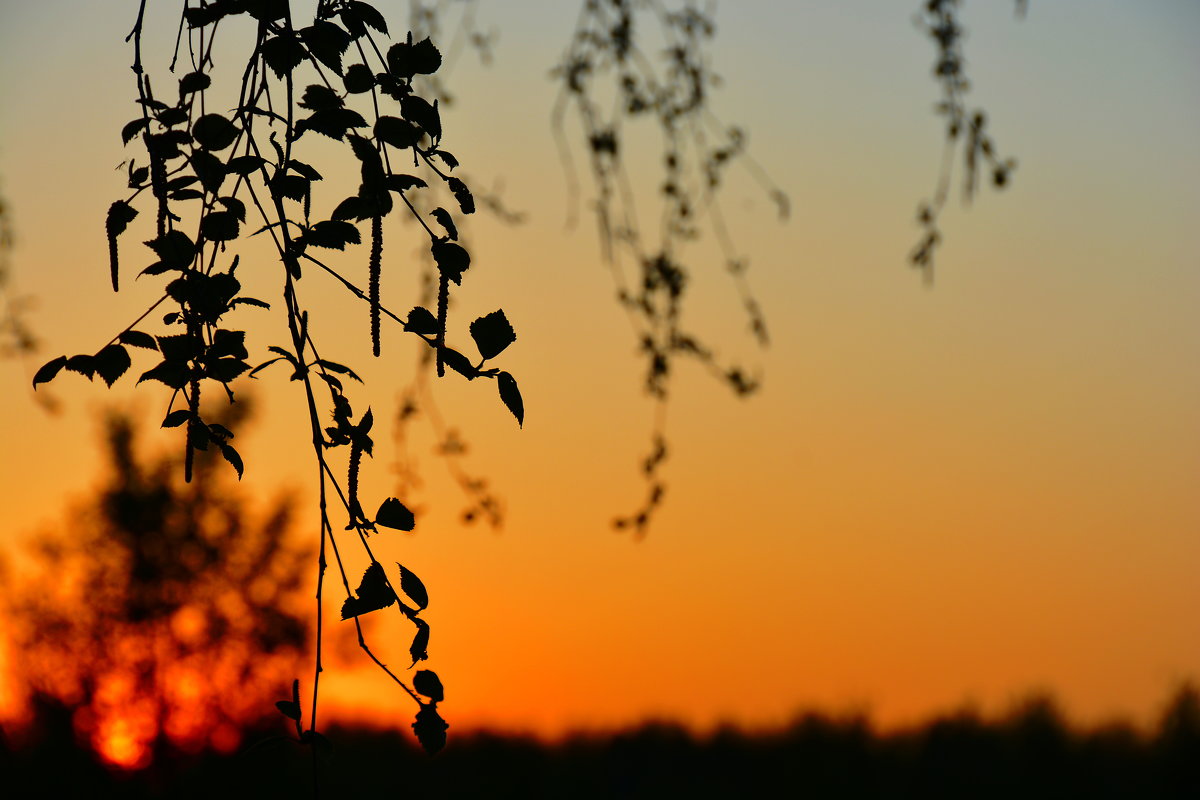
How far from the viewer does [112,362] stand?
124 centimetres

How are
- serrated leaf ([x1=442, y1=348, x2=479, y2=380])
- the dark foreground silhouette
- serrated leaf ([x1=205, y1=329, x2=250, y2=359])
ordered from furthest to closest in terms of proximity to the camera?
the dark foreground silhouette → serrated leaf ([x1=205, y1=329, x2=250, y2=359]) → serrated leaf ([x1=442, y1=348, x2=479, y2=380])

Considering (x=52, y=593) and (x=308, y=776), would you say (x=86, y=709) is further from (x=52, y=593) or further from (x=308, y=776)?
(x=308, y=776)

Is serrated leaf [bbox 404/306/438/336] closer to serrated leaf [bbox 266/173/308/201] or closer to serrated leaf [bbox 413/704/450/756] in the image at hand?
serrated leaf [bbox 266/173/308/201]

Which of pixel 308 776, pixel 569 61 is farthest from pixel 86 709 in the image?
pixel 569 61

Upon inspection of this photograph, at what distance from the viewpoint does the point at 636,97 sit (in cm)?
293

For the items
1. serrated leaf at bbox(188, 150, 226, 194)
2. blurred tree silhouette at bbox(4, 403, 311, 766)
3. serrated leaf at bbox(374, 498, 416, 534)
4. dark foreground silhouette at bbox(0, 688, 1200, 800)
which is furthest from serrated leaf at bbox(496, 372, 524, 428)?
blurred tree silhouette at bbox(4, 403, 311, 766)

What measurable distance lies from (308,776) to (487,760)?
2130 millimetres

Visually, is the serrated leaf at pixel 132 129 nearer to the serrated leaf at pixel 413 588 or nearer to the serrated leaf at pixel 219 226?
the serrated leaf at pixel 219 226

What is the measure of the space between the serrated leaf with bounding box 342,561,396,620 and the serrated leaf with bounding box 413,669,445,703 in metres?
0.13

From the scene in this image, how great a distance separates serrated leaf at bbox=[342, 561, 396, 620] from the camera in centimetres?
119

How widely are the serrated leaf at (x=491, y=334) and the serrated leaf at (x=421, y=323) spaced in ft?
0.16

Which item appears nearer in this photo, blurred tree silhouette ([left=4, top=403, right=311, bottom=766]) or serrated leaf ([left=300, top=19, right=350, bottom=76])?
serrated leaf ([left=300, top=19, right=350, bottom=76])

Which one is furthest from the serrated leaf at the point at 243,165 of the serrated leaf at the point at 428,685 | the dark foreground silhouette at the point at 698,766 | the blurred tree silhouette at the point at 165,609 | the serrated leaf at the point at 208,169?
the blurred tree silhouette at the point at 165,609

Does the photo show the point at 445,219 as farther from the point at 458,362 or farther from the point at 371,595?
the point at 371,595
